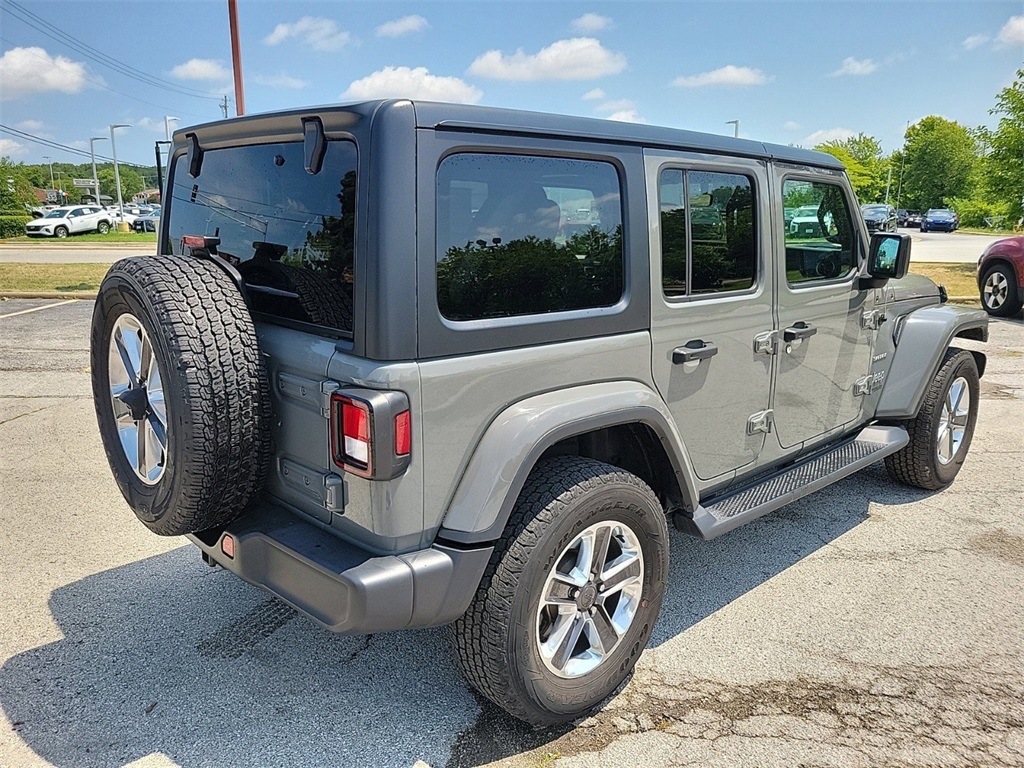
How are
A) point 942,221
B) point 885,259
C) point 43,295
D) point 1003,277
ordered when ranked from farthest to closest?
point 942,221
point 43,295
point 1003,277
point 885,259

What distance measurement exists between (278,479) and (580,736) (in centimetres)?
134

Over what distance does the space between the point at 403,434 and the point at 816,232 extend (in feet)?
8.46

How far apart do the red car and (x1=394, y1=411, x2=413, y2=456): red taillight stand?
1189cm

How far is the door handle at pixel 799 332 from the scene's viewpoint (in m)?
3.43

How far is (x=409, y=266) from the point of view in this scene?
84.7 inches

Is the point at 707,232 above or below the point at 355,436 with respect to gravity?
above

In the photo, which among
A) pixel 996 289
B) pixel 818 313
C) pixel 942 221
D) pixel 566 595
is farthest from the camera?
pixel 942 221

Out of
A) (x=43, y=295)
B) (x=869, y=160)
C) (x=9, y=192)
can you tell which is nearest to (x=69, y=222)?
(x=9, y=192)

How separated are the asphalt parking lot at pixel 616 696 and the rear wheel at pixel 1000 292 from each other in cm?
839

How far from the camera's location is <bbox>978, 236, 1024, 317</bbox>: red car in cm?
1114

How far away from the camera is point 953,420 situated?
188 inches

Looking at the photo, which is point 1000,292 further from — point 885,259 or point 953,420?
point 885,259

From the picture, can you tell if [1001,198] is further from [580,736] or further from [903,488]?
[580,736]

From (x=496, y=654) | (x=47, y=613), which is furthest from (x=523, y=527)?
(x=47, y=613)
